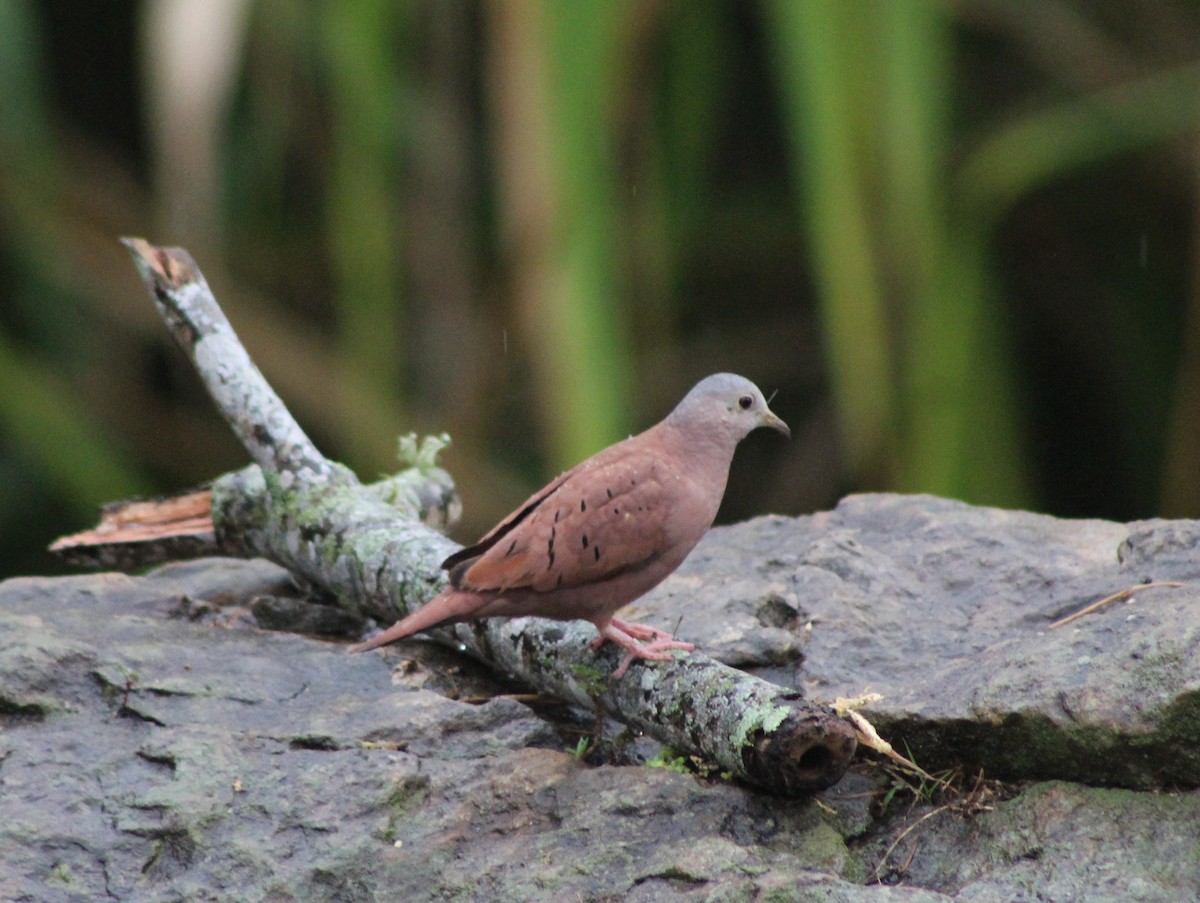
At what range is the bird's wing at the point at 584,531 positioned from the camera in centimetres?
345

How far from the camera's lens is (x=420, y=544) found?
4.13m

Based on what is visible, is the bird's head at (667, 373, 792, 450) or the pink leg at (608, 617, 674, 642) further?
the bird's head at (667, 373, 792, 450)

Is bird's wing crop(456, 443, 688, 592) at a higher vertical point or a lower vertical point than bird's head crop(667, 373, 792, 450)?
lower

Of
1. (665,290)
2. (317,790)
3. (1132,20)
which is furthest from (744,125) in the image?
(317,790)

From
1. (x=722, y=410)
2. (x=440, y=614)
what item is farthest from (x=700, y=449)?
(x=440, y=614)

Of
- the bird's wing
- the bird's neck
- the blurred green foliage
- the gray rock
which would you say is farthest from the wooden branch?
the blurred green foliage

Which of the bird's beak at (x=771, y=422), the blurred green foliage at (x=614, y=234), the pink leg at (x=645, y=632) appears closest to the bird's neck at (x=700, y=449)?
the bird's beak at (x=771, y=422)

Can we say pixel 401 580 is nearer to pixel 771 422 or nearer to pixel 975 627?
pixel 771 422

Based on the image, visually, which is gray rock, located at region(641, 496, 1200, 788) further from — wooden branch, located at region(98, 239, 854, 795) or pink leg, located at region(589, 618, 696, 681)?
wooden branch, located at region(98, 239, 854, 795)

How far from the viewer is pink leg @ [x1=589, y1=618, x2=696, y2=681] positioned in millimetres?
3506

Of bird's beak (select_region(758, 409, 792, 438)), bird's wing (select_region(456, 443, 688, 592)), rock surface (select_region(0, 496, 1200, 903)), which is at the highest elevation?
bird's beak (select_region(758, 409, 792, 438))

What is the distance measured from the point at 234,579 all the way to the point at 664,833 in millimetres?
2348

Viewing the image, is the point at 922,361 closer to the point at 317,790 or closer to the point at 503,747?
the point at 503,747

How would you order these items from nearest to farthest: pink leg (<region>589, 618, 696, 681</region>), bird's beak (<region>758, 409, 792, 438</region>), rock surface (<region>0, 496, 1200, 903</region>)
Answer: rock surface (<region>0, 496, 1200, 903</region>) → pink leg (<region>589, 618, 696, 681</region>) → bird's beak (<region>758, 409, 792, 438</region>)
